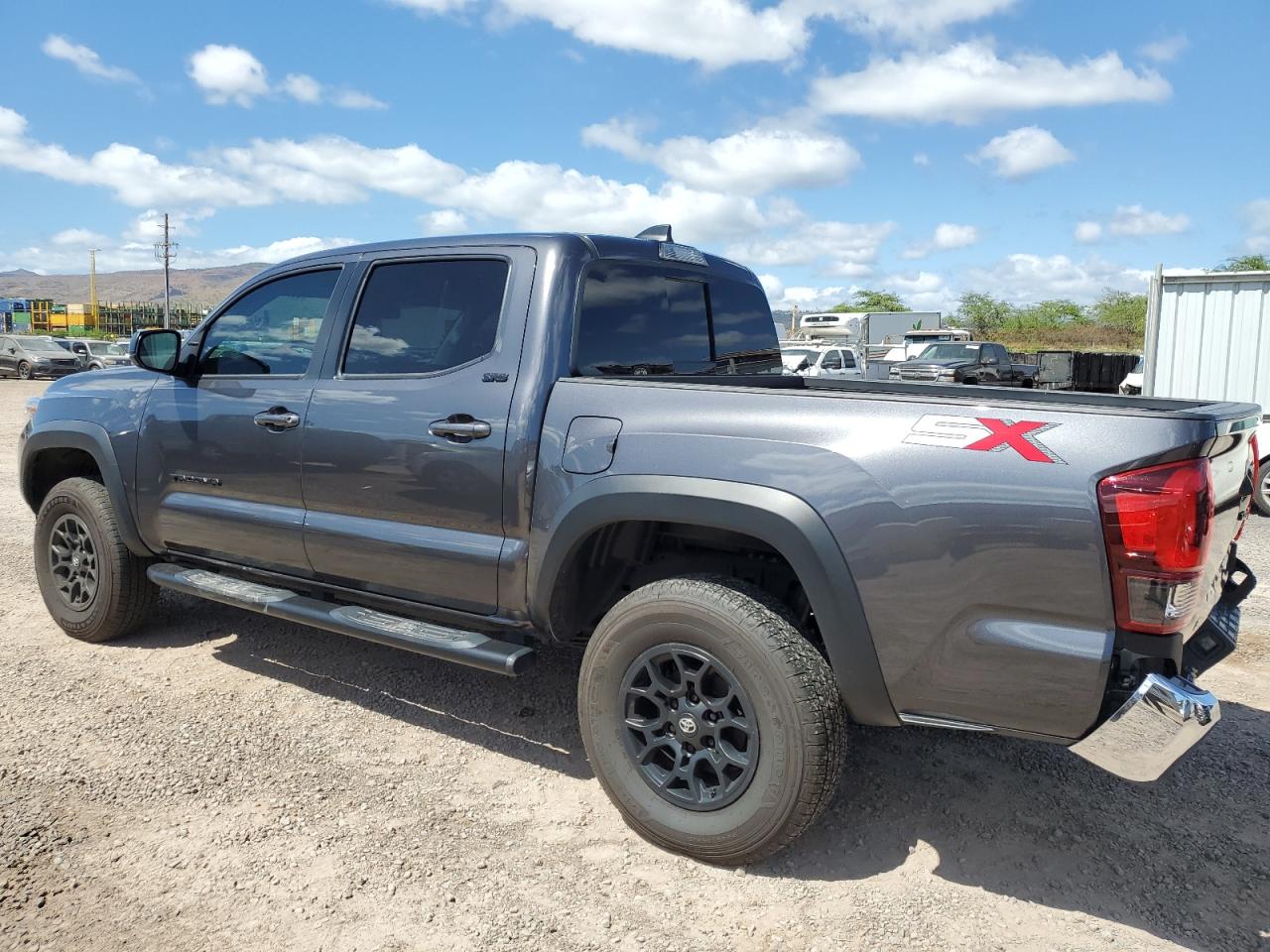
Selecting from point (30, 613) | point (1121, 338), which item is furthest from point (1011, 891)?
point (1121, 338)

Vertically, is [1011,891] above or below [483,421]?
below

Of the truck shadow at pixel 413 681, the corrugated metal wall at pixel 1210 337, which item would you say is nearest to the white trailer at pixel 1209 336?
Answer: the corrugated metal wall at pixel 1210 337

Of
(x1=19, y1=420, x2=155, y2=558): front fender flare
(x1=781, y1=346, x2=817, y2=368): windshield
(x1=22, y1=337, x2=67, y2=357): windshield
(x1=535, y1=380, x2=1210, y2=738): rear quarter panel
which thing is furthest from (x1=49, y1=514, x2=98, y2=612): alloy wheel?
(x1=22, y1=337, x2=67, y2=357): windshield

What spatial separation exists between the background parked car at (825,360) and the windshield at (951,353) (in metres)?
3.78

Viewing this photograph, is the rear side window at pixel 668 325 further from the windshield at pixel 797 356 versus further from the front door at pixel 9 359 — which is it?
the front door at pixel 9 359

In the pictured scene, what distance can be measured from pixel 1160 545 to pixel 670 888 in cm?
165

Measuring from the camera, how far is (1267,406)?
11312 millimetres

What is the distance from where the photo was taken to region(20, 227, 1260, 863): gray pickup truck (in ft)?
7.97

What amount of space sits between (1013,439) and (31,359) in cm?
3778

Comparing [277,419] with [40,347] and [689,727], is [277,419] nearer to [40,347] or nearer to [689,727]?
[689,727]

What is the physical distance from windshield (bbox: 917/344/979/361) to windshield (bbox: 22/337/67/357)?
28.9 meters

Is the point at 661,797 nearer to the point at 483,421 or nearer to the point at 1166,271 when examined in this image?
the point at 483,421

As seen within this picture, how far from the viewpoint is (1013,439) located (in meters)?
2.48

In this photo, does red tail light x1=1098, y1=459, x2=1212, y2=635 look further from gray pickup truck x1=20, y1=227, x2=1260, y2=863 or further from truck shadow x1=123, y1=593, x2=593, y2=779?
truck shadow x1=123, y1=593, x2=593, y2=779
